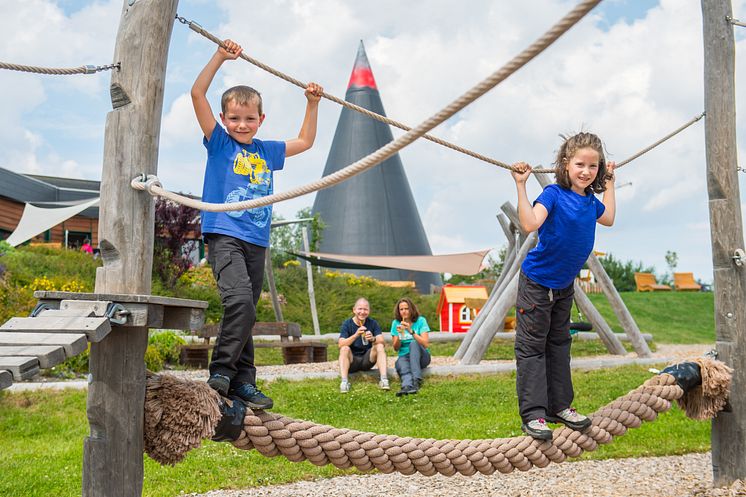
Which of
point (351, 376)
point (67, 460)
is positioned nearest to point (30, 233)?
point (351, 376)

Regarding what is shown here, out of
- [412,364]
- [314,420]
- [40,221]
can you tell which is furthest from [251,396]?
[40,221]

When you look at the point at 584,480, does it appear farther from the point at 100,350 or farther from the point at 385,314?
the point at 385,314

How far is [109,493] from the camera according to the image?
2371 mm

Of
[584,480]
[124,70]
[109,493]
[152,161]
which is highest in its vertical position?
[124,70]

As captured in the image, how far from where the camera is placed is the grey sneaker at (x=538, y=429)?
10.4 feet

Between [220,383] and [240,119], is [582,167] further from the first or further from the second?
[220,383]

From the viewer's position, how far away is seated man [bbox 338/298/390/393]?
7.47 meters

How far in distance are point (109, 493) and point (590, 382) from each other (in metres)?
6.18

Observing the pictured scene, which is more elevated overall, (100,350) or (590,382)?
(100,350)

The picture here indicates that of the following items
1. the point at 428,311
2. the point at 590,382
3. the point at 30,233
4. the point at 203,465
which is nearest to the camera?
the point at 203,465

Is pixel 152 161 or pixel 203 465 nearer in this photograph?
pixel 152 161

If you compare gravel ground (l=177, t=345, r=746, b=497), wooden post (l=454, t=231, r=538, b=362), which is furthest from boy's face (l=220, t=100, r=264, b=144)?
wooden post (l=454, t=231, r=538, b=362)

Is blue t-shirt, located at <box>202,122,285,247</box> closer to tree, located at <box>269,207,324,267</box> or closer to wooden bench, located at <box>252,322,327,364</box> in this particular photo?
wooden bench, located at <box>252,322,327,364</box>

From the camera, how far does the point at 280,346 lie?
10.1 metres
